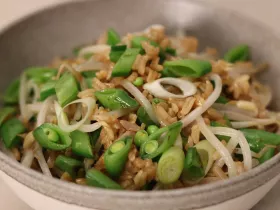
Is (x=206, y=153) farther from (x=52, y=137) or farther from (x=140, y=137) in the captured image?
(x=52, y=137)

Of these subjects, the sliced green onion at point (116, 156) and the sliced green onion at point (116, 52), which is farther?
the sliced green onion at point (116, 52)

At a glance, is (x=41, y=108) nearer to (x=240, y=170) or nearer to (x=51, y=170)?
(x=51, y=170)

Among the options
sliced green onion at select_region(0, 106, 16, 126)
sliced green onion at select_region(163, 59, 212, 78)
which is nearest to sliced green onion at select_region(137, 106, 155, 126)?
sliced green onion at select_region(163, 59, 212, 78)

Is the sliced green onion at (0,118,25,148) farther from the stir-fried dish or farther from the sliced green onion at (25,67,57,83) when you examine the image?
the sliced green onion at (25,67,57,83)

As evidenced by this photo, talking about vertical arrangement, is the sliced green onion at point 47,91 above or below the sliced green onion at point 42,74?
above

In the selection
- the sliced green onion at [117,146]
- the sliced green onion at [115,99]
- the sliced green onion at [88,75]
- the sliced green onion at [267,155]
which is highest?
the sliced green onion at [115,99]

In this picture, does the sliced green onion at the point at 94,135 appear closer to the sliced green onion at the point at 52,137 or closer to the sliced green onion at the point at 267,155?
the sliced green onion at the point at 52,137

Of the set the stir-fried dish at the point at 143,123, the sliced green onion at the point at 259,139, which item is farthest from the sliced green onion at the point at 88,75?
the sliced green onion at the point at 259,139

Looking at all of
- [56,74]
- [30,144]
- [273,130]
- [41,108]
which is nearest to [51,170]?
[30,144]
